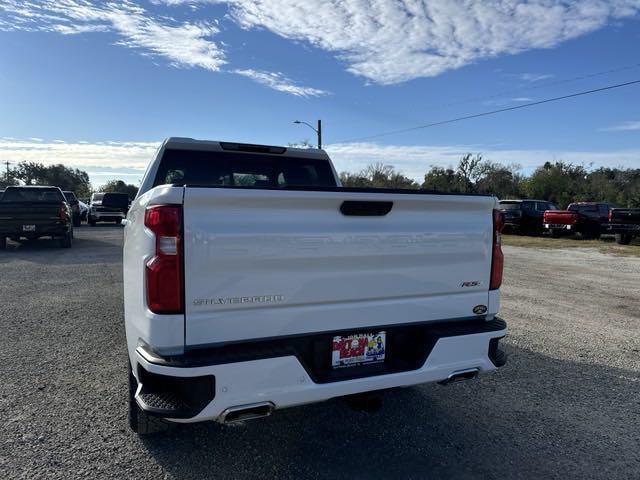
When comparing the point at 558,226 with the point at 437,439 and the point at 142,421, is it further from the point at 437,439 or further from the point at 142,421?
the point at 142,421

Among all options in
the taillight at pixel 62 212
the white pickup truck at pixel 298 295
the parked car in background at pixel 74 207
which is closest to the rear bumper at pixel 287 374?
the white pickup truck at pixel 298 295

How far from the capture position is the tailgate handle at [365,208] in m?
2.66

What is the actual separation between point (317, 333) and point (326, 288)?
0.26 m

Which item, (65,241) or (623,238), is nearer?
(65,241)

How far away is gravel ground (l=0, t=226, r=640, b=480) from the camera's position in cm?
284

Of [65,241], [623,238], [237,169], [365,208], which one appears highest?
[237,169]

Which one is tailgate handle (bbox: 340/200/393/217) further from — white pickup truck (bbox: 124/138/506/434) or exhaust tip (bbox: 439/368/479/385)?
exhaust tip (bbox: 439/368/479/385)

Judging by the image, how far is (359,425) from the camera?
3.39m

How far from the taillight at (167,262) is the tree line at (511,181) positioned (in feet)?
133

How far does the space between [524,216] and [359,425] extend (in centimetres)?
2351

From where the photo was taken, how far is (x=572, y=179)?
5666 centimetres

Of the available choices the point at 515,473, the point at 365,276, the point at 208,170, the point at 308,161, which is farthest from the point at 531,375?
the point at 208,170

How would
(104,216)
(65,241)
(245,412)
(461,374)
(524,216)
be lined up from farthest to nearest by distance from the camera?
(104,216) < (524,216) < (65,241) < (461,374) < (245,412)

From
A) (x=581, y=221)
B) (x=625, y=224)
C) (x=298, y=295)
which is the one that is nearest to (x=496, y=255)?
(x=298, y=295)
